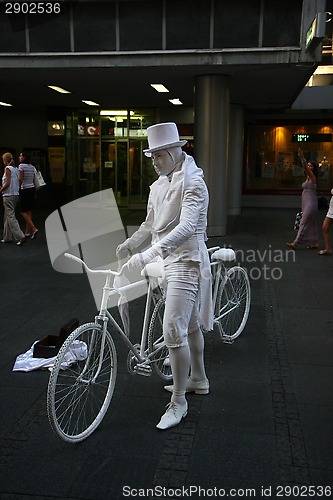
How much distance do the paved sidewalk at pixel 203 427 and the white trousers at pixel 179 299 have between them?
2.15ft

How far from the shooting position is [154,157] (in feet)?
11.7

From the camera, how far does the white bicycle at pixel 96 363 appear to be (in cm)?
334

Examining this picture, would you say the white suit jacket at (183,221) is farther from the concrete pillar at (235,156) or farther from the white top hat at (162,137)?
the concrete pillar at (235,156)

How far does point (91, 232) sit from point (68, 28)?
4.93 metres

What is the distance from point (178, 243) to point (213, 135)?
29.8ft

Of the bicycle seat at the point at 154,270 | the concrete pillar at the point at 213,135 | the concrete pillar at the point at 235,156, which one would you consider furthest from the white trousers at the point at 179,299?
the concrete pillar at the point at 235,156

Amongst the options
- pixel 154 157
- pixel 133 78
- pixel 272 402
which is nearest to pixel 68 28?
pixel 133 78

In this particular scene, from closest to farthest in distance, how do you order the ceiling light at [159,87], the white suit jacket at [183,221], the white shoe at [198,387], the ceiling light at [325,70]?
the white suit jacket at [183,221] → the white shoe at [198,387] → the ceiling light at [159,87] → the ceiling light at [325,70]

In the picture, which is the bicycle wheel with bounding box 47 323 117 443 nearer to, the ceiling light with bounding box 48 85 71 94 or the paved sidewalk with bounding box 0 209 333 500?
the paved sidewalk with bounding box 0 209 333 500

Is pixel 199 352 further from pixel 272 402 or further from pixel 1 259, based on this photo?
pixel 1 259

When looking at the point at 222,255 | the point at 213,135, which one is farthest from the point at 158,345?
the point at 213,135

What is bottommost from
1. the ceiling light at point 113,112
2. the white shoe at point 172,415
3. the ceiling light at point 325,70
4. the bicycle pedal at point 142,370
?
the white shoe at point 172,415

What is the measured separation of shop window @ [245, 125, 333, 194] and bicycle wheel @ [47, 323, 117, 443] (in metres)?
19.0

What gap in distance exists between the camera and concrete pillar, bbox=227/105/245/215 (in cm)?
1742
